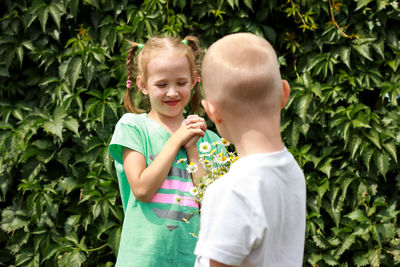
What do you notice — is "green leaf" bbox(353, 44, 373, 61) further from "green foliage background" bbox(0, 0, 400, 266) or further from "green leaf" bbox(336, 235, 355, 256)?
"green leaf" bbox(336, 235, 355, 256)

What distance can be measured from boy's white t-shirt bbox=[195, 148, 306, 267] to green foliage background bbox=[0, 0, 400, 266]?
1.83 metres

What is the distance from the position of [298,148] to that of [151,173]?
1.60 meters

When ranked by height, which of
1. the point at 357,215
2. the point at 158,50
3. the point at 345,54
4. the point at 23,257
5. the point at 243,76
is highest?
the point at 345,54

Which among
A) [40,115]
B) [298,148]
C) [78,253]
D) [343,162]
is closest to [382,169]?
[343,162]

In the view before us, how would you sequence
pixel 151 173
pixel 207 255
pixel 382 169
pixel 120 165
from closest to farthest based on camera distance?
pixel 207 255 < pixel 151 173 < pixel 120 165 < pixel 382 169

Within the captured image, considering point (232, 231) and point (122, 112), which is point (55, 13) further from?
point (232, 231)

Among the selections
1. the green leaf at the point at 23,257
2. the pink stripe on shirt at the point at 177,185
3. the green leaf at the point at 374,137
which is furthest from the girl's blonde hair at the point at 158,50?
the green leaf at the point at 23,257

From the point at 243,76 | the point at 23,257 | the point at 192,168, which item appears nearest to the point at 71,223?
the point at 23,257

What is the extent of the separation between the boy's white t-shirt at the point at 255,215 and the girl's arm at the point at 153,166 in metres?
0.67

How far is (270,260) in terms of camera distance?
1.14m

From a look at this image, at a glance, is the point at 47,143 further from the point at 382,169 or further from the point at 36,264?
the point at 382,169

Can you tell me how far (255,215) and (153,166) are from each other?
31.0 inches

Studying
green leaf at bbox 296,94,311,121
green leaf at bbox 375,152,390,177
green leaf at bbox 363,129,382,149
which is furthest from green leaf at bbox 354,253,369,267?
green leaf at bbox 296,94,311,121

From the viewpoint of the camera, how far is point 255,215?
1.07 metres
